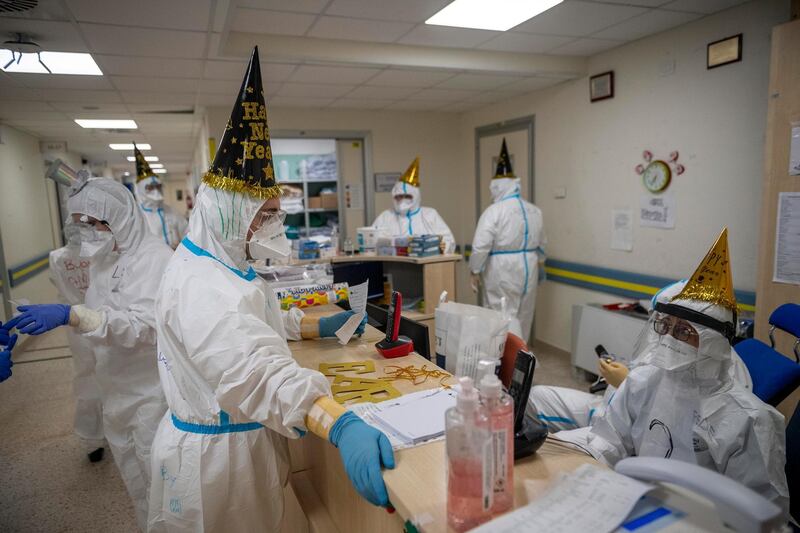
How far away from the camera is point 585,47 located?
3.74 metres

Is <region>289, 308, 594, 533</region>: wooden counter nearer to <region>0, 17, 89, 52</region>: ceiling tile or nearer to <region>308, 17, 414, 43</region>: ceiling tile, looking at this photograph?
<region>308, 17, 414, 43</region>: ceiling tile

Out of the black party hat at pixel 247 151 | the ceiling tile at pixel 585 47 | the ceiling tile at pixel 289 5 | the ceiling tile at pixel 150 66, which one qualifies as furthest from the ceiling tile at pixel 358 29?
the black party hat at pixel 247 151

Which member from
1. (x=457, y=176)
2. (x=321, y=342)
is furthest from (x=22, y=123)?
(x=321, y=342)

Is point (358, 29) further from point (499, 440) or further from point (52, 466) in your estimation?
point (52, 466)

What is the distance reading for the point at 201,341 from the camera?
1251 mm

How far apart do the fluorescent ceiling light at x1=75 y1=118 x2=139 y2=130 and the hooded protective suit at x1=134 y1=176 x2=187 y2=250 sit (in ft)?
2.80

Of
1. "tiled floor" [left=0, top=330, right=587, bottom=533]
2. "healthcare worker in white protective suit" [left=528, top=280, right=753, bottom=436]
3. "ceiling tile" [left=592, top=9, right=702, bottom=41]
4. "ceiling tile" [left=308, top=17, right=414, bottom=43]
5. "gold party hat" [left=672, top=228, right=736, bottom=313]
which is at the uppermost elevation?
"ceiling tile" [left=592, top=9, right=702, bottom=41]

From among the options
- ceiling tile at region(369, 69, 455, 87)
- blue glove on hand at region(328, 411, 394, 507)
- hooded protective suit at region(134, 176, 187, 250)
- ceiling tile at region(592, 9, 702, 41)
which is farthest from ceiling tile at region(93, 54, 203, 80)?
blue glove on hand at region(328, 411, 394, 507)

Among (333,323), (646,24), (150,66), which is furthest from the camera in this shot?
(150,66)

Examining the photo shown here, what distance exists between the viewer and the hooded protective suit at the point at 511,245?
4387 millimetres

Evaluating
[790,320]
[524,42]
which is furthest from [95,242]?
[790,320]

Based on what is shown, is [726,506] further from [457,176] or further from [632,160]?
[457,176]

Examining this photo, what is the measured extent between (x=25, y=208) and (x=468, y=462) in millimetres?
7475

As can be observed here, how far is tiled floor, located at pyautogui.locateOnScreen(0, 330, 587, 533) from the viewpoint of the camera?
8.39 feet
